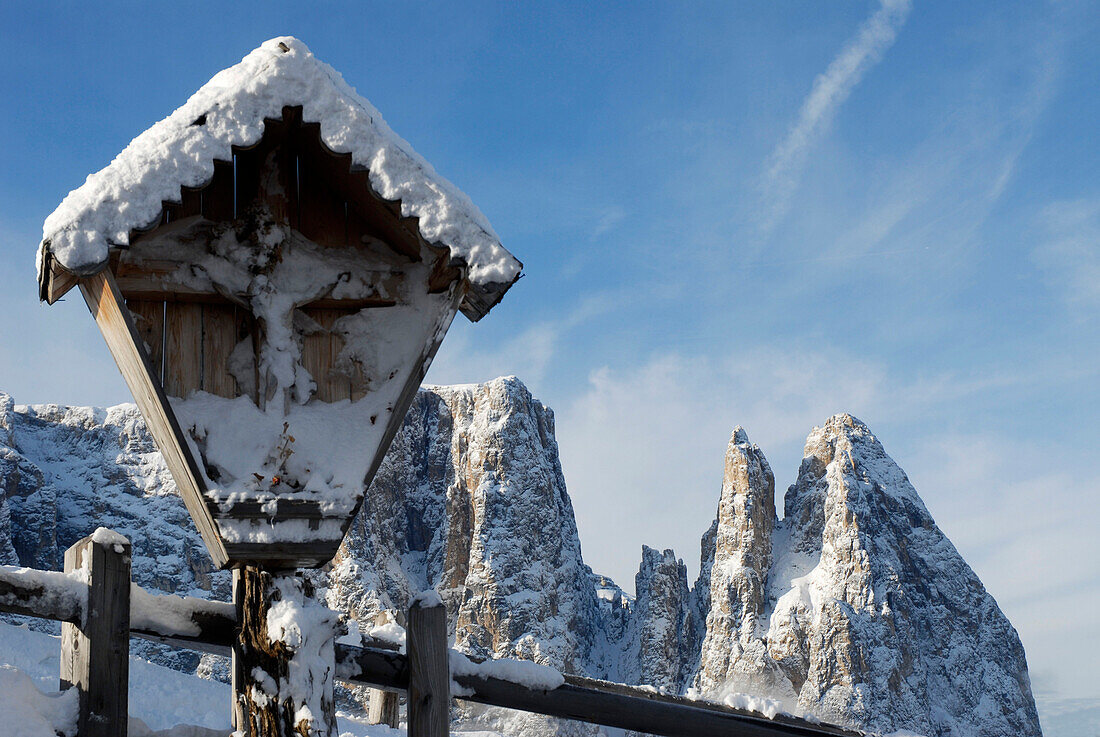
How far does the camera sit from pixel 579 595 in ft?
292

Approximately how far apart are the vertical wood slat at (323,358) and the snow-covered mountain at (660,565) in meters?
77.0

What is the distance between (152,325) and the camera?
9.69ft

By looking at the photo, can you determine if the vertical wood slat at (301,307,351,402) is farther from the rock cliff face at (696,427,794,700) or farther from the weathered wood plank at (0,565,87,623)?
the rock cliff face at (696,427,794,700)

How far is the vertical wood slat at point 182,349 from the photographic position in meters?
2.91

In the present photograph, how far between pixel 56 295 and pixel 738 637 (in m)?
82.4

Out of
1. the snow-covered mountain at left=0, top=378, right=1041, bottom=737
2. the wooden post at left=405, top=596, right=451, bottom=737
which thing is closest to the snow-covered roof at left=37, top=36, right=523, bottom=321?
the wooden post at left=405, top=596, right=451, bottom=737

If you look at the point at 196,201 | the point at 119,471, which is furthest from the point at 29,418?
the point at 196,201

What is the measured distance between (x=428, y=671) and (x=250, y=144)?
161 cm

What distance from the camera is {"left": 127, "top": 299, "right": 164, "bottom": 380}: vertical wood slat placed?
2914 mm

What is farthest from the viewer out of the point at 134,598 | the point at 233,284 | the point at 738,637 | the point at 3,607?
the point at 738,637

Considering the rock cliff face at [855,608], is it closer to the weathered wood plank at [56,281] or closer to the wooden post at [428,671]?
the wooden post at [428,671]

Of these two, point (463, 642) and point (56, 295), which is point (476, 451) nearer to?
point (463, 642)

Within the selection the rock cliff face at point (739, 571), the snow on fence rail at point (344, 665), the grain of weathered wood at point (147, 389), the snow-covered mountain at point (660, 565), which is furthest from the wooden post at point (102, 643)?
the rock cliff face at point (739, 571)

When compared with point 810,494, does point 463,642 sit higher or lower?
lower
